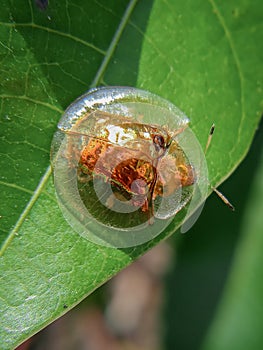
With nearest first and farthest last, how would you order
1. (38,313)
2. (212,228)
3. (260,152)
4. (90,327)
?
(38,313) → (260,152) → (212,228) → (90,327)

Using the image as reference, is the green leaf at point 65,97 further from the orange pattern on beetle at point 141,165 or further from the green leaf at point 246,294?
the green leaf at point 246,294

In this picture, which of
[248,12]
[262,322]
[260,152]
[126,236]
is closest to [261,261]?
[262,322]

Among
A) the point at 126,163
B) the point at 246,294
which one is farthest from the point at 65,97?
the point at 246,294

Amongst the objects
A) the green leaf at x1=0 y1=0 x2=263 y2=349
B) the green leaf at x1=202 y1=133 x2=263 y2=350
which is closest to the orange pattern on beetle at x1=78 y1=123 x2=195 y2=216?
the green leaf at x1=0 y1=0 x2=263 y2=349

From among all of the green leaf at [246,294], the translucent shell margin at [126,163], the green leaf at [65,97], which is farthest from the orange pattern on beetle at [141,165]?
the green leaf at [246,294]

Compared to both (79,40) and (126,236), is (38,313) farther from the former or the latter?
(79,40)
